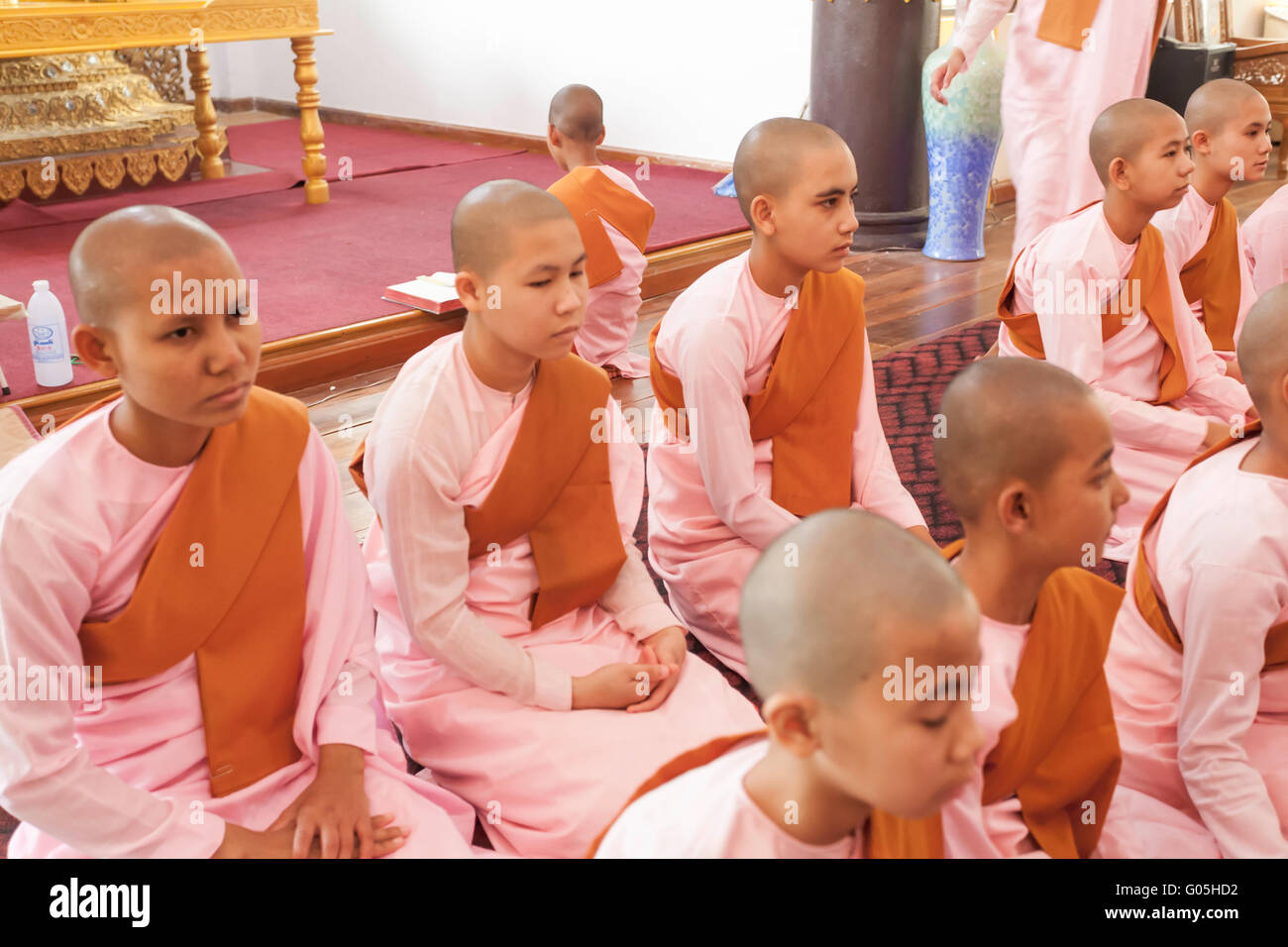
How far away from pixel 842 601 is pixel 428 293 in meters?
3.59

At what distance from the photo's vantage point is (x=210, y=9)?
5289mm

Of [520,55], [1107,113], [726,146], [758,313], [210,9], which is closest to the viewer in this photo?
[758,313]

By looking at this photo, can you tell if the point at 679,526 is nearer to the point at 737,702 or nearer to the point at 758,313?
the point at 758,313

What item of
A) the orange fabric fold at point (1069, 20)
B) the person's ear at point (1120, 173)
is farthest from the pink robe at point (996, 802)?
the orange fabric fold at point (1069, 20)

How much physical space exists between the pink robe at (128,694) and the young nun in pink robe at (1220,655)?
0.91 metres

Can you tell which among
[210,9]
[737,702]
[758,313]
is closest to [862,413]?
A: [758,313]

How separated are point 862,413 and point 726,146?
432 centimetres

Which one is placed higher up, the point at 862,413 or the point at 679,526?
the point at 862,413

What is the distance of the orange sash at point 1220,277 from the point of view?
3.22 metres

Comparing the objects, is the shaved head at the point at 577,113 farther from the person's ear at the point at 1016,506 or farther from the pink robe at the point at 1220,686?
the person's ear at the point at 1016,506

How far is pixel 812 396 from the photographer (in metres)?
2.37

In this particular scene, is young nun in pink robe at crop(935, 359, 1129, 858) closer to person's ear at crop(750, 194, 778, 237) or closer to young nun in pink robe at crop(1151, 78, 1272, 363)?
person's ear at crop(750, 194, 778, 237)

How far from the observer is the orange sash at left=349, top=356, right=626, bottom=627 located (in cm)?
184

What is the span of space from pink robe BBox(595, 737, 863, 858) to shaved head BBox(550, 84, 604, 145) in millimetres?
3019
